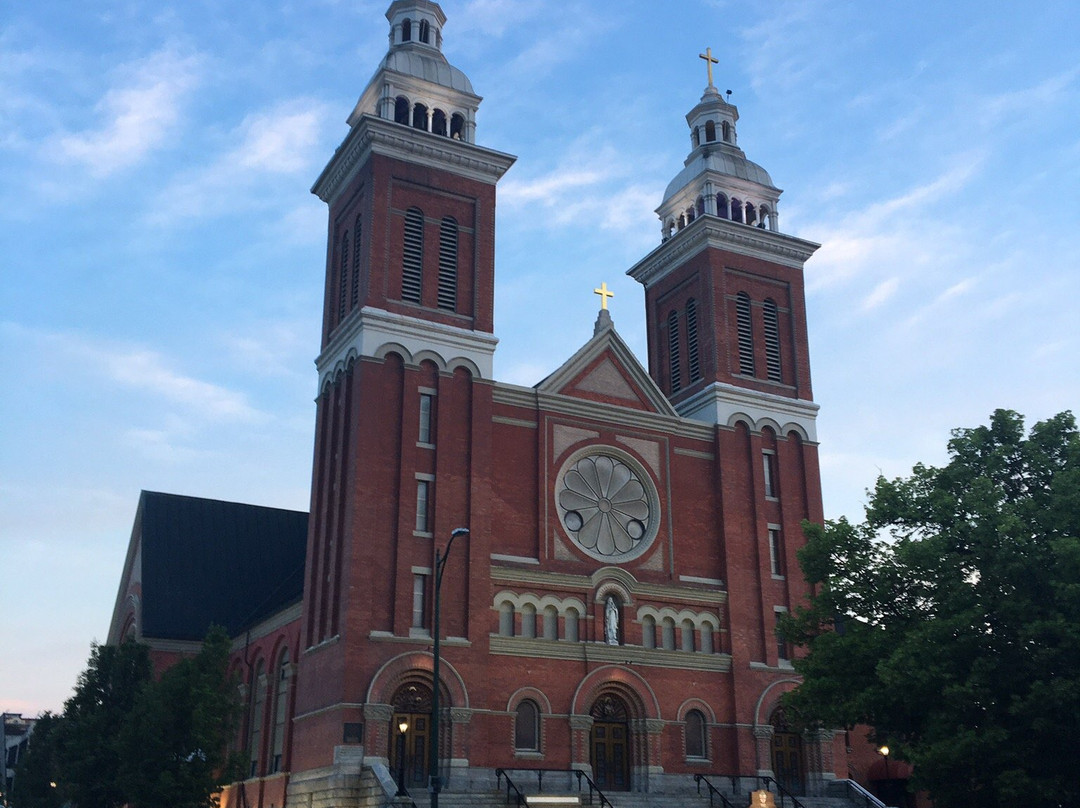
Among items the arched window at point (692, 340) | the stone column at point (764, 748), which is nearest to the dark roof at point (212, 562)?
the arched window at point (692, 340)

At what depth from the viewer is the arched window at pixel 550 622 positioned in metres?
38.7

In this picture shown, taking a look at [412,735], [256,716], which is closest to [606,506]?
[412,735]

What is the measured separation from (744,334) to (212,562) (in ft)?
97.3

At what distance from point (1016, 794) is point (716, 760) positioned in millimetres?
15459

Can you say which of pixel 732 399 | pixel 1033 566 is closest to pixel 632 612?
pixel 732 399

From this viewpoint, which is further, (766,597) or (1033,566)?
(766,597)

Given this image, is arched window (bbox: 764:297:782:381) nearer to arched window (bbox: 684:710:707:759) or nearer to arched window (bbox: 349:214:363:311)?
arched window (bbox: 684:710:707:759)

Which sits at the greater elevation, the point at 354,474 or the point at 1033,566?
the point at 354,474

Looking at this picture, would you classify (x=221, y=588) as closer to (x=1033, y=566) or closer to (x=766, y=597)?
(x=766, y=597)

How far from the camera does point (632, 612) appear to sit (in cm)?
4022

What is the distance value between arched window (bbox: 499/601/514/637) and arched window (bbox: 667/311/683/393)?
1470cm

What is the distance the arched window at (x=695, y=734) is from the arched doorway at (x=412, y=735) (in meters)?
9.79

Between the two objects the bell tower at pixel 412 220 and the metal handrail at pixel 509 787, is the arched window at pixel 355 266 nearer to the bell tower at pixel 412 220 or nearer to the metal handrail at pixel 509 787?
the bell tower at pixel 412 220

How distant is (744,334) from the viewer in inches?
1889
